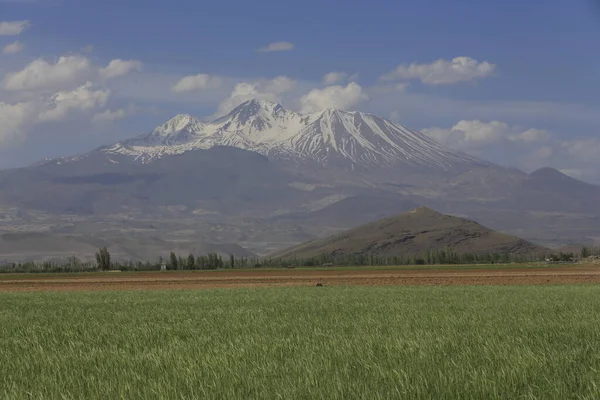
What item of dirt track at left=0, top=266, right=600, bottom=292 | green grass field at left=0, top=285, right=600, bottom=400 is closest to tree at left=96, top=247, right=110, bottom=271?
dirt track at left=0, top=266, right=600, bottom=292

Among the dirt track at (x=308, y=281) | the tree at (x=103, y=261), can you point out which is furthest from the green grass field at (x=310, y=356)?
the tree at (x=103, y=261)

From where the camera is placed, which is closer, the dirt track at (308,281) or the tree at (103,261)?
the dirt track at (308,281)

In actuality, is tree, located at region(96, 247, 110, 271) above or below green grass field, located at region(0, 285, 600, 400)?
above

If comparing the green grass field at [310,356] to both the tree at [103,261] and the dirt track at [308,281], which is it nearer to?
the dirt track at [308,281]

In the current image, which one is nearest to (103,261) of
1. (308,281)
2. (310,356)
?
(308,281)

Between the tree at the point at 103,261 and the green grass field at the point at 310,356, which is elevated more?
the tree at the point at 103,261

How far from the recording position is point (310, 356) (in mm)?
15797

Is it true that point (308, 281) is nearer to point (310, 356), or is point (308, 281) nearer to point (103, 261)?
point (310, 356)

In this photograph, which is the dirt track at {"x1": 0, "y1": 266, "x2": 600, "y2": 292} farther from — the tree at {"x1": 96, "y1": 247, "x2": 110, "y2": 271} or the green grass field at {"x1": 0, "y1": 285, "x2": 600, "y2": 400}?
the tree at {"x1": 96, "y1": 247, "x2": 110, "y2": 271}

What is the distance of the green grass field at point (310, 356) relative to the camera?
1294cm

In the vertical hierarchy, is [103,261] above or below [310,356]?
above

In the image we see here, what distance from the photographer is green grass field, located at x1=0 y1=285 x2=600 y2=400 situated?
1294cm

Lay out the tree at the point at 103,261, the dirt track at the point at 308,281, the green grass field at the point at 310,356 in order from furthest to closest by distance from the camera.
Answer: the tree at the point at 103,261
the dirt track at the point at 308,281
the green grass field at the point at 310,356

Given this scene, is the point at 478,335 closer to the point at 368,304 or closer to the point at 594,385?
the point at 594,385
